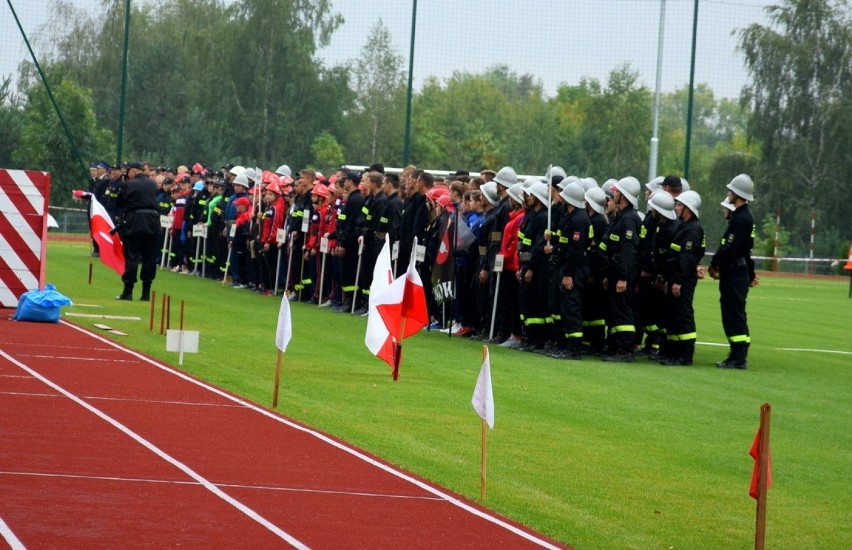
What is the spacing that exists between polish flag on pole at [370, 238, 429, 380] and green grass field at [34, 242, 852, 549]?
55cm

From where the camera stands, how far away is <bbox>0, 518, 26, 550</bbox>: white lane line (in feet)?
24.4

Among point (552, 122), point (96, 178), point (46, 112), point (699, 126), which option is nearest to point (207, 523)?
point (96, 178)

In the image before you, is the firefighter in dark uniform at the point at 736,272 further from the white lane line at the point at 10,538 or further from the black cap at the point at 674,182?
the white lane line at the point at 10,538

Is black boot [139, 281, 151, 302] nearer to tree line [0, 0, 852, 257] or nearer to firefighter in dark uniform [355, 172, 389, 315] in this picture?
firefighter in dark uniform [355, 172, 389, 315]

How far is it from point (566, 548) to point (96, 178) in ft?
103

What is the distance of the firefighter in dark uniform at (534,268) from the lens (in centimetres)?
1992

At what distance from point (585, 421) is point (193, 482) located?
490 cm

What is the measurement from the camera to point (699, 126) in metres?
143

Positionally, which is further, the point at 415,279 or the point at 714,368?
the point at 714,368

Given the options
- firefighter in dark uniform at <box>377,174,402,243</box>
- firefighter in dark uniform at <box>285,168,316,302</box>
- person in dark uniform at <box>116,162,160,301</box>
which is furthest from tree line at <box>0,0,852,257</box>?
person in dark uniform at <box>116,162,160,301</box>

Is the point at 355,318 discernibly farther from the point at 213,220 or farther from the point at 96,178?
the point at 96,178

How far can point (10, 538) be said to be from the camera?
25.0ft

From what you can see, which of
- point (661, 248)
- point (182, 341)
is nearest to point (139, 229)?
point (182, 341)

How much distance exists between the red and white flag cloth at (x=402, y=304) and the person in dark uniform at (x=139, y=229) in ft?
29.9
